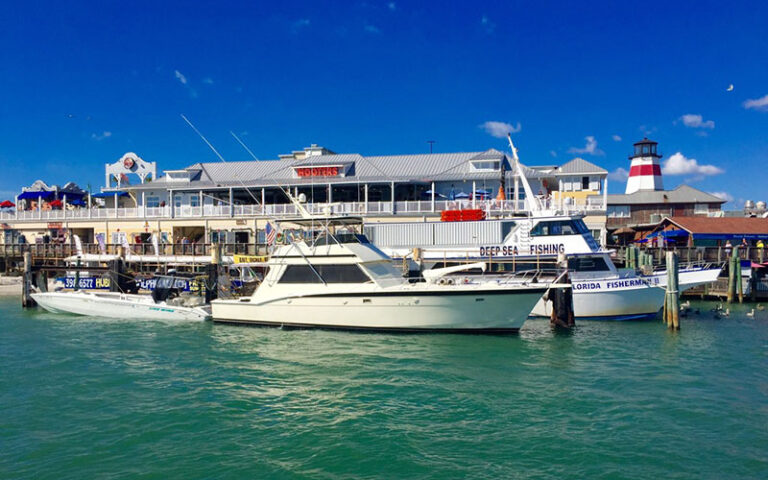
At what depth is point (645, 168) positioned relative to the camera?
61.6 m

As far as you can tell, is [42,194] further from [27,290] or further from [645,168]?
[645,168]

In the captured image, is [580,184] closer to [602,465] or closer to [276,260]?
[276,260]

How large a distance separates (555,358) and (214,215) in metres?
29.9

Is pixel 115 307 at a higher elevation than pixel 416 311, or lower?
lower

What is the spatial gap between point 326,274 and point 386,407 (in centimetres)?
798

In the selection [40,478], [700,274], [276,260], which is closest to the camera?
[40,478]

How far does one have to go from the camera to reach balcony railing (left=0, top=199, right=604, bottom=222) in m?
33.3

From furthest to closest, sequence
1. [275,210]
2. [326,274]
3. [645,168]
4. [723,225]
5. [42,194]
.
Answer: [645,168], [42,194], [275,210], [723,225], [326,274]

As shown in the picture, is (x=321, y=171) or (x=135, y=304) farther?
(x=321, y=171)

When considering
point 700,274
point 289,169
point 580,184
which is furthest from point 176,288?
point 580,184

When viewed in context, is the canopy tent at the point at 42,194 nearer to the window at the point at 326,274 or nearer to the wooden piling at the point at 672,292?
the window at the point at 326,274

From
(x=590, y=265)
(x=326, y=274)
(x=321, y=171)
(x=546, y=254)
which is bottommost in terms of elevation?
(x=326, y=274)

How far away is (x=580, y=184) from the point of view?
128 ft

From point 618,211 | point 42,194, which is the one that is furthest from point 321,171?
point 618,211
